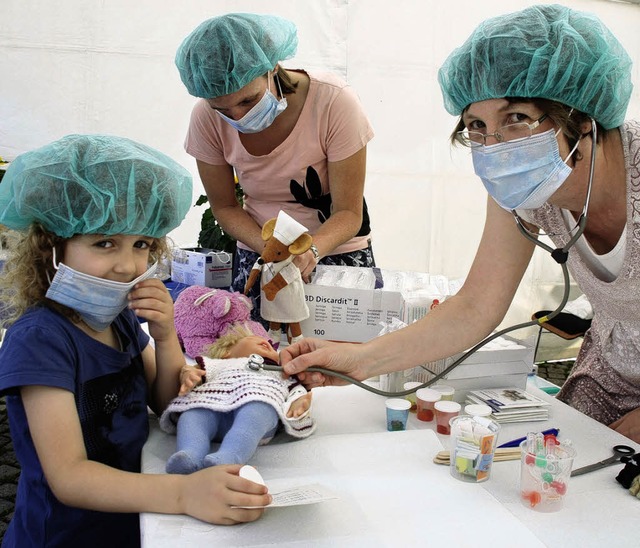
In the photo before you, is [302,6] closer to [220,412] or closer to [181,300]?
[181,300]

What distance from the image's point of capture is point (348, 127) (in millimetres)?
2209

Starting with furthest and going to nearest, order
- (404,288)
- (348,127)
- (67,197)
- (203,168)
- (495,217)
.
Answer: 1. (203,168)
2. (348,127)
3. (404,288)
4. (495,217)
5. (67,197)

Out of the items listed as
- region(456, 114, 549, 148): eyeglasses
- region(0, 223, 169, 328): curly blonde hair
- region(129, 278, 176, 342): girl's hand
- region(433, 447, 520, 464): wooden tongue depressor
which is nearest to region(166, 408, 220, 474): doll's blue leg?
region(129, 278, 176, 342): girl's hand

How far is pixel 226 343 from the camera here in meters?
1.71

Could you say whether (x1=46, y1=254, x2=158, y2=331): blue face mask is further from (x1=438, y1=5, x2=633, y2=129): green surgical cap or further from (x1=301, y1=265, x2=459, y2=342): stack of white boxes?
(x1=438, y1=5, x2=633, y2=129): green surgical cap

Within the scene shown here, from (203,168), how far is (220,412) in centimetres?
125

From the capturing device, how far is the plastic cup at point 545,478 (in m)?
1.11

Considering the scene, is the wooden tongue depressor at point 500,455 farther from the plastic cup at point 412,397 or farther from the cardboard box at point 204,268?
the cardboard box at point 204,268

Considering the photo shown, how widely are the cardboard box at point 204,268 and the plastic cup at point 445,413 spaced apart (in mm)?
1237

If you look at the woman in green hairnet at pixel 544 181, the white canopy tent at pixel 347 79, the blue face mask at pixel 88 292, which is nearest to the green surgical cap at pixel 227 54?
the woman in green hairnet at pixel 544 181

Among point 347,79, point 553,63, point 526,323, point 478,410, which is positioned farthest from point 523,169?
point 347,79

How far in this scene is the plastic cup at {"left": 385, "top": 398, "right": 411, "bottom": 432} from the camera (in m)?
1.45

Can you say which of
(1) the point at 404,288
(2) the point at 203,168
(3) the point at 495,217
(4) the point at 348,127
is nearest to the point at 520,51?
(3) the point at 495,217

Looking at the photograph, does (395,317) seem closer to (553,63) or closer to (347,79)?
(553,63)
